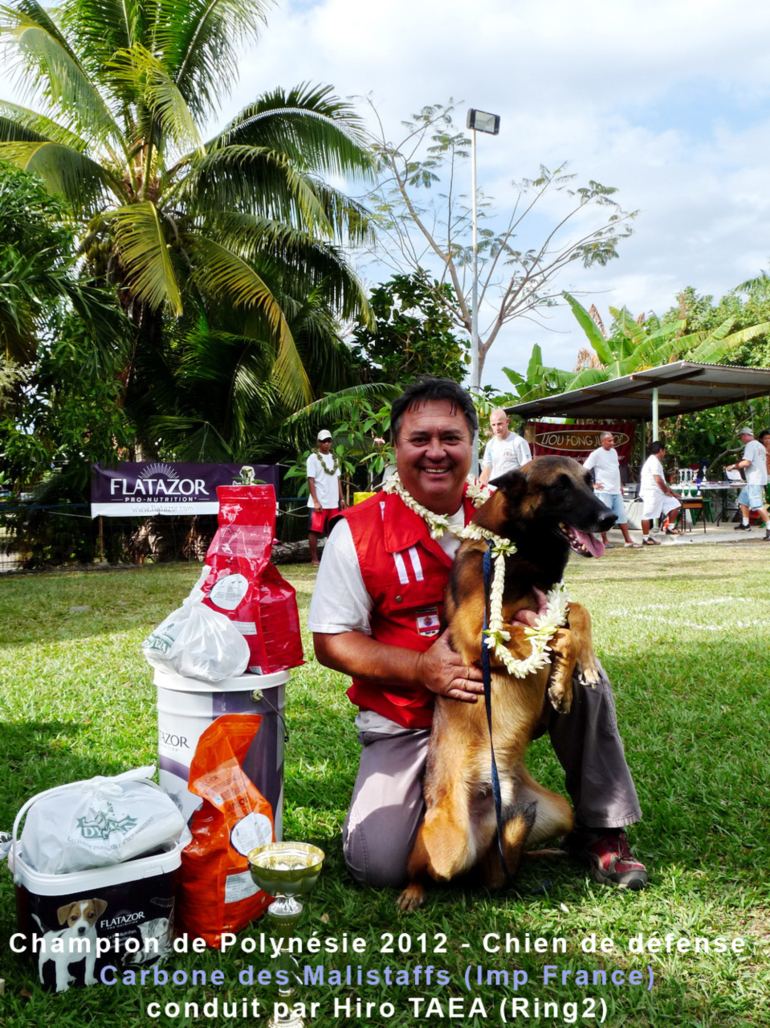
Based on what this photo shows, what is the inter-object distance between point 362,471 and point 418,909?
41.0 ft

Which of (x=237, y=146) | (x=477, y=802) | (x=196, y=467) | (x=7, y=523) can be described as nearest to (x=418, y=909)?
(x=477, y=802)

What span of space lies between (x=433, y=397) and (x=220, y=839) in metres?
1.47

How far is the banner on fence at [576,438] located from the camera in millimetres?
20703

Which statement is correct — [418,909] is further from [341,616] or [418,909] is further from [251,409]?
[251,409]

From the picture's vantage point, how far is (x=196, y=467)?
11953 mm

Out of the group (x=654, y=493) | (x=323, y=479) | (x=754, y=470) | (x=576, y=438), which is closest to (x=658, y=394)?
(x=576, y=438)

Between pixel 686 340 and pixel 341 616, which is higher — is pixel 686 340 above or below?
above

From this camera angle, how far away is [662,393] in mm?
18328

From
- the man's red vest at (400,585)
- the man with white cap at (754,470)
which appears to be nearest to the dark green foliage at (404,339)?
the man with white cap at (754,470)

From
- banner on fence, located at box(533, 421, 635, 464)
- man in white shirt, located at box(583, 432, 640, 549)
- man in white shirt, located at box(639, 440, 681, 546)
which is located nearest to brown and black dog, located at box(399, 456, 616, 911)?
man in white shirt, located at box(583, 432, 640, 549)

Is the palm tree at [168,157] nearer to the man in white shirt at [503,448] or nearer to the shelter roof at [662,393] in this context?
the man in white shirt at [503,448]

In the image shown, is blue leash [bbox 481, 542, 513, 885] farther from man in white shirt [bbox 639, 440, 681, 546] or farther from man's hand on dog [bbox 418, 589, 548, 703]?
man in white shirt [bbox 639, 440, 681, 546]

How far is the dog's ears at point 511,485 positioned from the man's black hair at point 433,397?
237 mm

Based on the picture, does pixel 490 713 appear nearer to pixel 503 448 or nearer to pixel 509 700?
pixel 509 700
